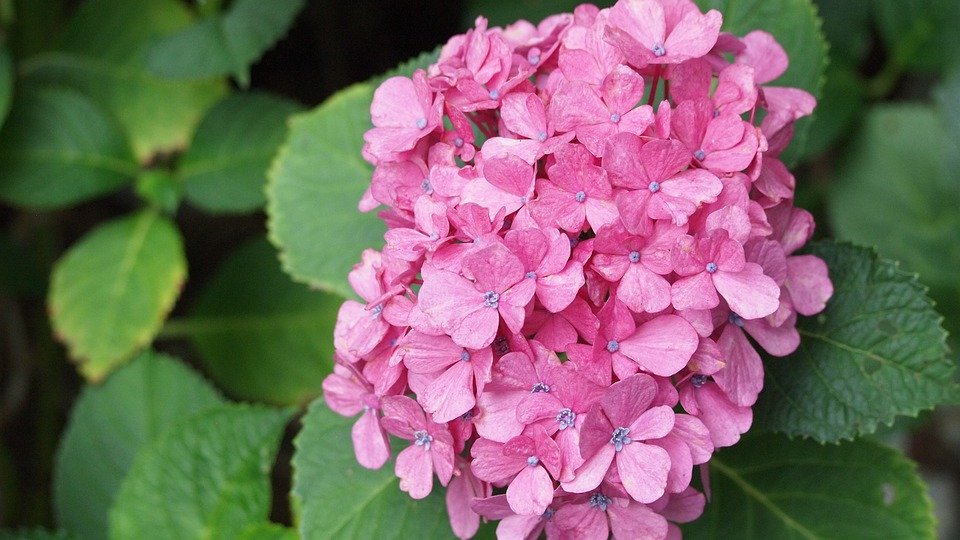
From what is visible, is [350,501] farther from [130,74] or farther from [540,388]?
[130,74]

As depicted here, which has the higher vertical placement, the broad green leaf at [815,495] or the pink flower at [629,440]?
the pink flower at [629,440]

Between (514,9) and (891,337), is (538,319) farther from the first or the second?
(514,9)

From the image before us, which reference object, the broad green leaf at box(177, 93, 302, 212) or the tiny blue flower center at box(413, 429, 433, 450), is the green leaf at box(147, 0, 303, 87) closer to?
the broad green leaf at box(177, 93, 302, 212)

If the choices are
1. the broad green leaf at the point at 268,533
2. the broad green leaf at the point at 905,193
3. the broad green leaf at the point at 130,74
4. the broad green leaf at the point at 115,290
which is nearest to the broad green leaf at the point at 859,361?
the broad green leaf at the point at 268,533

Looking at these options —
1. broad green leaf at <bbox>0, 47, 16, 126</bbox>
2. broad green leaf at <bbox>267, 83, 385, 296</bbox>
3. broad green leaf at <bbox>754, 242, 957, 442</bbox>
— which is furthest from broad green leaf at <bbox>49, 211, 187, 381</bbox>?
broad green leaf at <bbox>754, 242, 957, 442</bbox>

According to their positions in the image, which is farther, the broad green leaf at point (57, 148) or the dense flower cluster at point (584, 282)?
the broad green leaf at point (57, 148)

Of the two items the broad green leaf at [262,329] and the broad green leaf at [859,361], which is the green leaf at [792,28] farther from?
the broad green leaf at [262,329]
